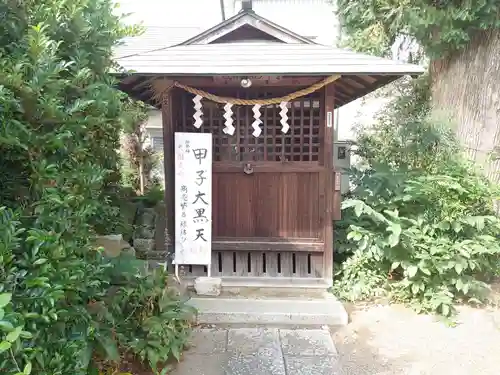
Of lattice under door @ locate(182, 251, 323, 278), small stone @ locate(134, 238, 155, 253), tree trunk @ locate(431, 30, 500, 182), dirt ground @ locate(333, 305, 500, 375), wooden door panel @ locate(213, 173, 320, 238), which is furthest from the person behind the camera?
small stone @ locate(134, 238, 155, 253)

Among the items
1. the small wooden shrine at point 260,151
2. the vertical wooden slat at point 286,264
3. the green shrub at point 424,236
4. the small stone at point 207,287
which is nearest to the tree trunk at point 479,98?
the green shrub at point 424,236

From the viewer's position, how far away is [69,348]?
256 cm

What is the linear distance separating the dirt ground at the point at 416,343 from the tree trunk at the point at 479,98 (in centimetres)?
250

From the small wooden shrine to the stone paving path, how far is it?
131cm

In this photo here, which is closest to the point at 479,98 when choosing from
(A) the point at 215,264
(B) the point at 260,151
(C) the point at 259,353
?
(B) the point at 260,151

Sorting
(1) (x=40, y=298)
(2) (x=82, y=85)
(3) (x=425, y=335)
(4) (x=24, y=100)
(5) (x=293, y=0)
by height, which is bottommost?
(3) (x=425, y=335)

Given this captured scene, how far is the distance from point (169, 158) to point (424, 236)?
138 inches

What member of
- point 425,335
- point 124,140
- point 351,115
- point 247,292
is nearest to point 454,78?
point 425,335

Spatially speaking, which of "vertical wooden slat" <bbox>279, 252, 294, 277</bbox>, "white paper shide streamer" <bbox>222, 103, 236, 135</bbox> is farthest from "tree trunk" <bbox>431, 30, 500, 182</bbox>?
"white paper shide streamer" <bbox>222, 103, 236, 135</bbox>

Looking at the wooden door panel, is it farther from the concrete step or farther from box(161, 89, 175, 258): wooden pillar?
the concrete step

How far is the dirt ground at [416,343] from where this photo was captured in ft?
13.2

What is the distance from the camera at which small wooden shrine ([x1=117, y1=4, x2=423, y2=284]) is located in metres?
5.43

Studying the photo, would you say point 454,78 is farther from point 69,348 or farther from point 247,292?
point 69,348

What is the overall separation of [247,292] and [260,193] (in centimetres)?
139
